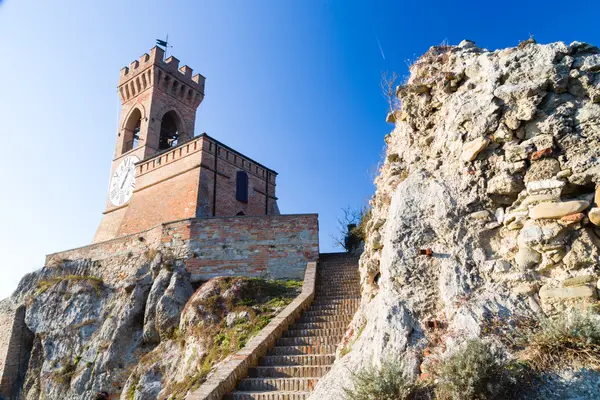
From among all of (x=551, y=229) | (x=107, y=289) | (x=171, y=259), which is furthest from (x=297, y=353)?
(x=107, y=289)

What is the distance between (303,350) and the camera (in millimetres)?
7027

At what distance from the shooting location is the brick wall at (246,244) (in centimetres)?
1312

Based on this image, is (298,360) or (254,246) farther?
(254,246)

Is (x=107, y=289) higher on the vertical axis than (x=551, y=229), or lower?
higher

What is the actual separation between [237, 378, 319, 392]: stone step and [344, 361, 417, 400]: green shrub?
258 cm

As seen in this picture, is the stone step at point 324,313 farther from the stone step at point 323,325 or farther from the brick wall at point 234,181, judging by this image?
the brick wall at point 234,181

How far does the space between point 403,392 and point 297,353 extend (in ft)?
13.1

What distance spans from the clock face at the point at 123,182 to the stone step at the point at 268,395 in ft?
59.1

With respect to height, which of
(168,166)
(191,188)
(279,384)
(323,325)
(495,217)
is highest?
(168,166)

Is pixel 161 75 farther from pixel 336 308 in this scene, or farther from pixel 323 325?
pixel 323 325

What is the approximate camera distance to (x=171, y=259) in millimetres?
13828

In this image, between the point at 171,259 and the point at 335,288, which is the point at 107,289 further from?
the point at 335,288

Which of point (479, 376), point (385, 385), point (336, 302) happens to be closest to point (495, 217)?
point (479, 376)

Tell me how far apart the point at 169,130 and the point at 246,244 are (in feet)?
49.4
